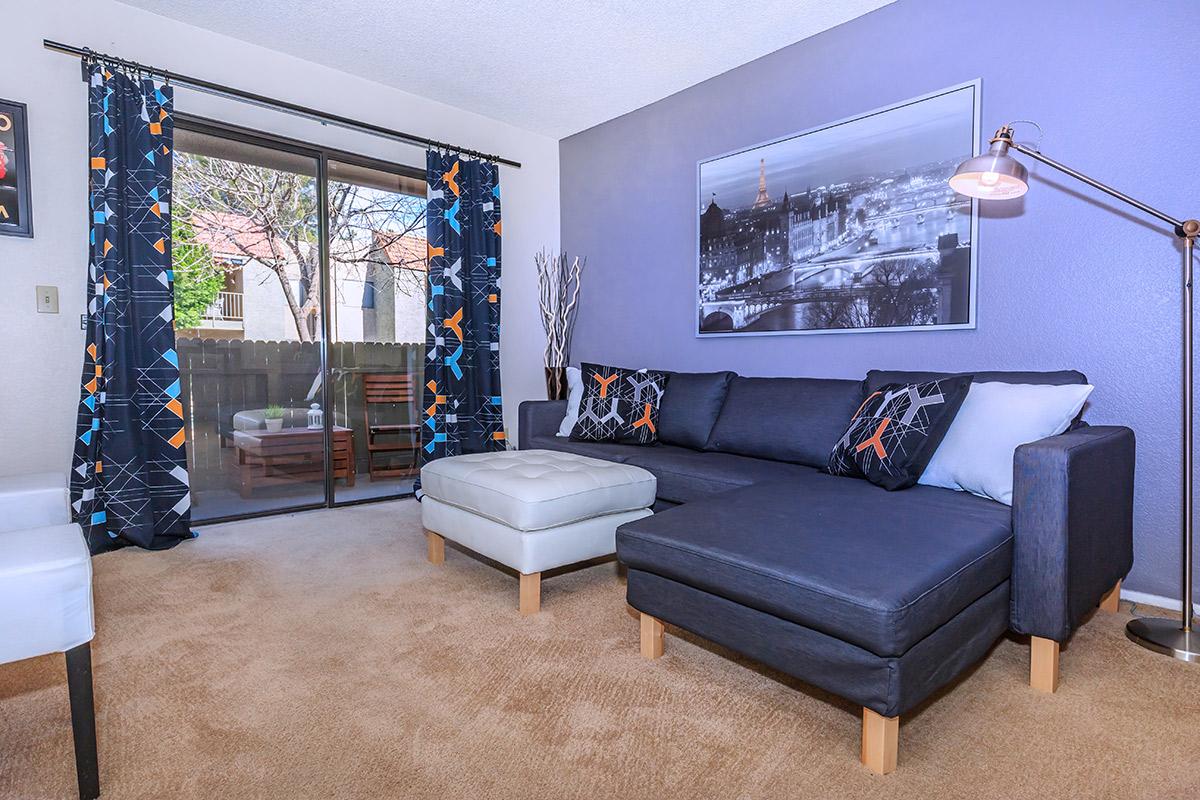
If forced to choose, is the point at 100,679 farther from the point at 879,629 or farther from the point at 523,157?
the point at 523,157

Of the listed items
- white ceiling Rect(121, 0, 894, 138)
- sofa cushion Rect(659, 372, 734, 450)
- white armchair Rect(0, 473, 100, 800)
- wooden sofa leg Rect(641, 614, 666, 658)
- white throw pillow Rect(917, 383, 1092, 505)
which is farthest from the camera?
sofa cushion Rect(659, 372, 734, 450)

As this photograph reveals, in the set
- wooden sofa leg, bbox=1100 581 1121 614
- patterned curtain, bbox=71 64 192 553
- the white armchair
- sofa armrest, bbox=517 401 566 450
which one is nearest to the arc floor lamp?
wooden sofa leg, bbox=1100 581 1121 614

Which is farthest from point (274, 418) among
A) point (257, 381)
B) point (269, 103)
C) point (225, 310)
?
point (269, 103)

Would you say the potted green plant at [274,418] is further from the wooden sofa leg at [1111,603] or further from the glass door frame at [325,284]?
the wooden sofa leg at [1111,603]

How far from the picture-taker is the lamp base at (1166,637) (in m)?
1.88

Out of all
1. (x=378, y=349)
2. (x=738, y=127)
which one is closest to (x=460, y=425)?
(x=378, y=349)

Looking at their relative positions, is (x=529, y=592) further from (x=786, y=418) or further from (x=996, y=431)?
(x=996, y=431)

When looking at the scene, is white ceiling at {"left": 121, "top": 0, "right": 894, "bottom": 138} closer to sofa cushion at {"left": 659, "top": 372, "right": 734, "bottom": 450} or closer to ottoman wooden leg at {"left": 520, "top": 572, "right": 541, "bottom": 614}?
sofa cushion at {"left": 659, "top": 372, "right": 734, "bottom": 450}

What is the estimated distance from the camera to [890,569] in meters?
1.39

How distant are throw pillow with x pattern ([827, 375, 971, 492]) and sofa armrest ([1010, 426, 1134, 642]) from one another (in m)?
0.39

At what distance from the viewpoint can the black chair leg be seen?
1.21 meters

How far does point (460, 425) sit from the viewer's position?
4.16 meters

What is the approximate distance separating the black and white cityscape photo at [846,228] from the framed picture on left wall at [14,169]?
330 centimetres

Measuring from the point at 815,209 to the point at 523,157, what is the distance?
2334 mm
